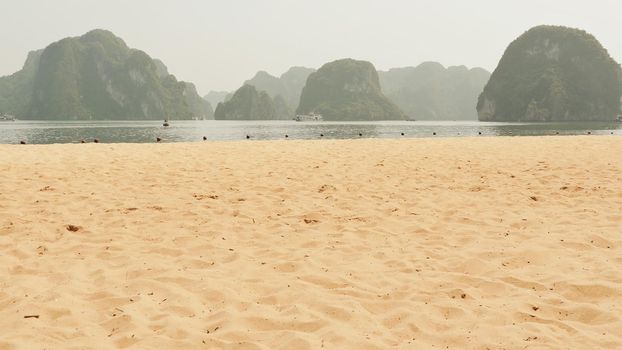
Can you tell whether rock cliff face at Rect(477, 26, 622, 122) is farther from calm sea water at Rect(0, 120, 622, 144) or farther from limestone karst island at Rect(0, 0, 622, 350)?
limestone karst island at Rect(0, 0, 622, 350)

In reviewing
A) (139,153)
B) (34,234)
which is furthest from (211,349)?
(139,153)

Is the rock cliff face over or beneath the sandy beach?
over

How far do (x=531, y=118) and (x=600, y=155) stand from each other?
155 metres

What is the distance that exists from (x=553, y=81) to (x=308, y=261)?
7106 inches

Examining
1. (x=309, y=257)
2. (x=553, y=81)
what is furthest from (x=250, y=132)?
(x=553, y=81)

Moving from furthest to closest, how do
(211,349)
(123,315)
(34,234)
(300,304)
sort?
(34,234) < (300,304) < (123,315) < (211,349)

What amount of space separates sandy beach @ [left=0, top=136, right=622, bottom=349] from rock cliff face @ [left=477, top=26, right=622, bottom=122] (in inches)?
6394

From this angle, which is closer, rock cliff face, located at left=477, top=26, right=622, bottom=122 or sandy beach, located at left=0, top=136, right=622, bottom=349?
sandy beach, located at left=0, top=136, right=622, bottom=349

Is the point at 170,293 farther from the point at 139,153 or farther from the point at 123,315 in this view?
the point at 139,153

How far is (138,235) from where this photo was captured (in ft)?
21.2

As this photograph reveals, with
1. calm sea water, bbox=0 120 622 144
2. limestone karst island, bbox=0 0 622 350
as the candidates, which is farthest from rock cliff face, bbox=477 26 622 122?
limestone karst island, bbox=0 0 622 350

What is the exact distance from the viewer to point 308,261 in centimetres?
544

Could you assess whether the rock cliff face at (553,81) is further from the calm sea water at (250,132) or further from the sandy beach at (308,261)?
the sandy beach at (308,261)

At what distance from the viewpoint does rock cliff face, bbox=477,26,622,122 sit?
152375 mm
